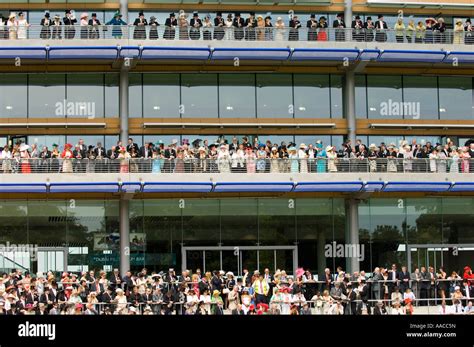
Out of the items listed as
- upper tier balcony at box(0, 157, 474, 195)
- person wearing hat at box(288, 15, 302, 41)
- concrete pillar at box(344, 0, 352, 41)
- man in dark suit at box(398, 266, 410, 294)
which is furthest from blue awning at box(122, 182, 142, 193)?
concrete pillar at box(344, 0, 352, 41)

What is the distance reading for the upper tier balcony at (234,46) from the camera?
125ft

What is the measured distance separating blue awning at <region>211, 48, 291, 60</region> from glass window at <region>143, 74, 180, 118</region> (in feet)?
9.01

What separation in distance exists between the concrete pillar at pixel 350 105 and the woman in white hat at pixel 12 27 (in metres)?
15.2

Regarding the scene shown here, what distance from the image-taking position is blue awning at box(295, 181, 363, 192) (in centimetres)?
3828

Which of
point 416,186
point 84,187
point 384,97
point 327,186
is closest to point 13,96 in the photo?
point 84,187

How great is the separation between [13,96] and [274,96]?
39.4 feet

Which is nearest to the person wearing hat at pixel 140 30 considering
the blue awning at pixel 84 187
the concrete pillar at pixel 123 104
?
the concrete pillar at pixel 123 104

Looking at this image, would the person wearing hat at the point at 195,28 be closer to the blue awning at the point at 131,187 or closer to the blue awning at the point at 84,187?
the blue awning at the point at 131,187

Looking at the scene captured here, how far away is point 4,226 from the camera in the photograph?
39062 mm
